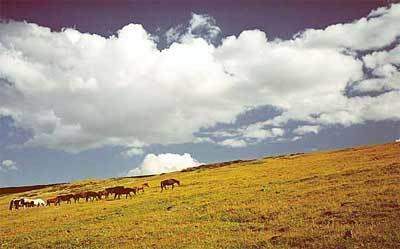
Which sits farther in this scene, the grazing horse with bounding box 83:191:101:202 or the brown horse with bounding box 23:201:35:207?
the brown horse with bounding box 23:201:35:207

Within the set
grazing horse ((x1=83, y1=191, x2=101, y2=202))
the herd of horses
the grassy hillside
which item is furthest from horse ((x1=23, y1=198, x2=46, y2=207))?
the grassy hillside

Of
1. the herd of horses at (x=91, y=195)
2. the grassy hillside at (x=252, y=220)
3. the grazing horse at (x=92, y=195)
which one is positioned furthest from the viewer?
the grazing horse at (x=92, y=195)

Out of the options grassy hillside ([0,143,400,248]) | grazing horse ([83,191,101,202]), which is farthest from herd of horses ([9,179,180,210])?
grassy hillside ([0,143,400,248])

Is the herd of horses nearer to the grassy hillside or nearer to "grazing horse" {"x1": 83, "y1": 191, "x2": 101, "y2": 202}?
"grazing horse" {"x1": 83, "y1": 191, "x2": 101, "y2": 202}

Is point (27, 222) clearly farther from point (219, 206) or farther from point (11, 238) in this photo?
point (219, 206)

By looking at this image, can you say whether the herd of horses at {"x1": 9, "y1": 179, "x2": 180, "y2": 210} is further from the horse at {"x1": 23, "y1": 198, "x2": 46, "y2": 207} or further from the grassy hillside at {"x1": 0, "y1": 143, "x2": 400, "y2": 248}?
the grassy hillside at {"x1": 0, "y1": 143, "x2": 400, "y2": 248}

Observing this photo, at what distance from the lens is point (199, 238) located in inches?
925

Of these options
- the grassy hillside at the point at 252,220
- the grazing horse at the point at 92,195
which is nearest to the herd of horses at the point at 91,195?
the grazing horse at the point at 92,195

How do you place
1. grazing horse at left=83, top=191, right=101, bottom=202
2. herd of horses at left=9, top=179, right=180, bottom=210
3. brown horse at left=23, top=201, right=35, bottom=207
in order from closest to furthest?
herd of horses at left=9, top=179, right=180, bottom=210 → grazing horse at left=83, top=191, right=101, bottom=202 → brown horse at left=23, top=201, right=35, bottom=207

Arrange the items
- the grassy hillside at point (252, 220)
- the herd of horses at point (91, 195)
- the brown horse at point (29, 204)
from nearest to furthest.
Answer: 1. the grassy hillside at point (252, 220)
2. the herd of horses at point (91, 195)
3. the brown horse at point (29, 204)

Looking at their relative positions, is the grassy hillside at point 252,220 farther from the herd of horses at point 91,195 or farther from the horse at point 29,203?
the horse at point 29,203

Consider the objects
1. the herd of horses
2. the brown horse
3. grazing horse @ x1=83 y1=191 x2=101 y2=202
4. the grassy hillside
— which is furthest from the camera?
the brown horse

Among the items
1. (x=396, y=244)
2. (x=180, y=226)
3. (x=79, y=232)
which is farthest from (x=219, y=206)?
(x=396, y=244)

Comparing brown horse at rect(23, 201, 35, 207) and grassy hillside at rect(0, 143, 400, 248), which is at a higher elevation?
brown horse at rect(23, 201, 35, 207)
